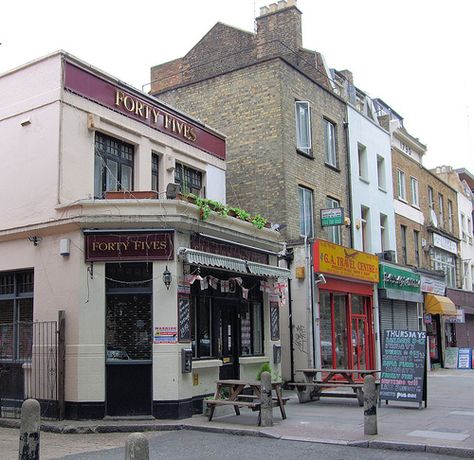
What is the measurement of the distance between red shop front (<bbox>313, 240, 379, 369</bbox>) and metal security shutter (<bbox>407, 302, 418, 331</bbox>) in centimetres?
443

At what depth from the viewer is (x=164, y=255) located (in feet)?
41.8

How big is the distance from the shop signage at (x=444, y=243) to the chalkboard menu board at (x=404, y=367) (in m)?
18.0

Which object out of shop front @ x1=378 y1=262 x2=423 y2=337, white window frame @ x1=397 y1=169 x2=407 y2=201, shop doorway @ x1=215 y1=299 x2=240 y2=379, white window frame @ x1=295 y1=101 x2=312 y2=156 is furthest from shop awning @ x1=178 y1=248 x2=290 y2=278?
white window frame @ x1=397 y1=169 x2=407 y2=201

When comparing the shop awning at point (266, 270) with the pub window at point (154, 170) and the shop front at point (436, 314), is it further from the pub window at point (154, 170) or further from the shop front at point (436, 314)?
the shop front at point (436, 314)

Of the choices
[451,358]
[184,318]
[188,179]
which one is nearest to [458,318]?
[451,358]

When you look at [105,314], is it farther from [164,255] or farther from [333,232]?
[333,232]

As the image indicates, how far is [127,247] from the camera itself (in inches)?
500

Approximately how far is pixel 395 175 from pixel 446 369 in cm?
905

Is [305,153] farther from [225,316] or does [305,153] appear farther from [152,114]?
[225,316]

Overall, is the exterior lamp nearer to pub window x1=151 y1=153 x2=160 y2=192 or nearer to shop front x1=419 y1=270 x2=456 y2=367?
pub window x1=151 y1=153 x2=160 y2=192

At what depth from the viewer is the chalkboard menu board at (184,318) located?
12631 millimetres

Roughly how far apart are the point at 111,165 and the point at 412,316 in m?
17.1

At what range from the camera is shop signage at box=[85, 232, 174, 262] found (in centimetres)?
1267

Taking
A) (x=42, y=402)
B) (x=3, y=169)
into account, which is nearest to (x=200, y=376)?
(x=42, y=402)
